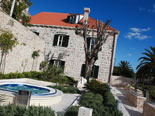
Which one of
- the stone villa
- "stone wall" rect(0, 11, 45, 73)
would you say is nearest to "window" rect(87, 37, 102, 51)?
the stone villa

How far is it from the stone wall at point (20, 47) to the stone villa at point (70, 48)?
2449mm

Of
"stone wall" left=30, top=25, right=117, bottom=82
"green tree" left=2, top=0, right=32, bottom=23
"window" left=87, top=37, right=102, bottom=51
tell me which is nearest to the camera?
"green tree" left=2, top=0, right=32, bottom=23

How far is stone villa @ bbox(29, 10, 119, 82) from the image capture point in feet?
48.8

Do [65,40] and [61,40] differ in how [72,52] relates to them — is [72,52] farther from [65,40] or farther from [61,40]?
[61,40]

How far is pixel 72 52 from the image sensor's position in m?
15.6

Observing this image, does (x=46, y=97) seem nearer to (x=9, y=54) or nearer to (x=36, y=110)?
(x=36, y=110)

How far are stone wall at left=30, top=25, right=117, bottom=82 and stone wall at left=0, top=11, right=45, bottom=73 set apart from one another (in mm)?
2370

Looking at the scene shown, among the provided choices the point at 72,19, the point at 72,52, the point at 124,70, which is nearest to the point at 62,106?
the point at 72,52

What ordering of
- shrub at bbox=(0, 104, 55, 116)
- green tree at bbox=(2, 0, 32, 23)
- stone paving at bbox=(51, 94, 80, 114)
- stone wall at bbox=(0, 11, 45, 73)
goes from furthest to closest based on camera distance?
green tree at bbox=(2, 0, 32, 23), stone wall at bbox=(0, 11, 45, 73), stone paving at bbox=(51, 94, 80, 114), shrub at bbox=(0, 104, 55, 116)

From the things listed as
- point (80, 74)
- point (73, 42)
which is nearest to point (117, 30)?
point (73, 42)

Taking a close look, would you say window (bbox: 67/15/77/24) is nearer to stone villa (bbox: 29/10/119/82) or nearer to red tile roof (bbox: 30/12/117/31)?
stone villa (bbox: 29/10/119/82)

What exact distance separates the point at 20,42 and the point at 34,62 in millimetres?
3197

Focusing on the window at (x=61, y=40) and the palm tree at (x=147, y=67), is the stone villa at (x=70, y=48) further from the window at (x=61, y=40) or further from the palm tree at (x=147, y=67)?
the palm tree at (x=147, y=67)

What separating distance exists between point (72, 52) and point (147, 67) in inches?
435
